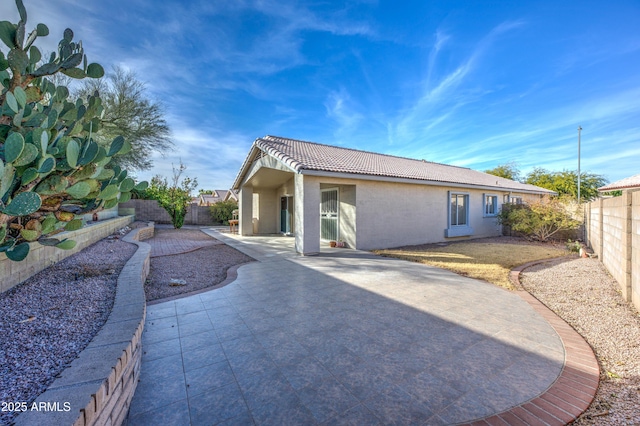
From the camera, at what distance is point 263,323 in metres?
4.04

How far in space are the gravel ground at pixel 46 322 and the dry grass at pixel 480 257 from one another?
781 centimetres

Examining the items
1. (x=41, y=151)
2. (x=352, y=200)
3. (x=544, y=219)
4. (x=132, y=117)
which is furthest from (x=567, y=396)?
(x=132, y=117)

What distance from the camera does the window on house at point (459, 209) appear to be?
576 inches

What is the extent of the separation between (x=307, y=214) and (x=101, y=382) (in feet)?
26.4

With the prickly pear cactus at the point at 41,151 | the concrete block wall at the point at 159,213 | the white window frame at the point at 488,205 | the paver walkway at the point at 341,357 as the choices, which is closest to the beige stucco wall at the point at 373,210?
the white window frame at the point at 488,205

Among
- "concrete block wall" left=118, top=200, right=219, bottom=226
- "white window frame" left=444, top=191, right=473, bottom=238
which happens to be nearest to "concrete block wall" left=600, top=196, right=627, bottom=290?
"white window frame" left=444, top=191, right=473, bottom=238

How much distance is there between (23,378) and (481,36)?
1447 cm

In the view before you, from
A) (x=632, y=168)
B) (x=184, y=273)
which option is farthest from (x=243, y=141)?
(x=632, y=168)

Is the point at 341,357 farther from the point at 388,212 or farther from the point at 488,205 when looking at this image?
the point at 488,205

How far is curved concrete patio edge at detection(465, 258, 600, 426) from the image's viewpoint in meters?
2.25

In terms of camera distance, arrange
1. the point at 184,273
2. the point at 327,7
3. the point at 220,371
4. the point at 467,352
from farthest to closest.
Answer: the point at 327,7 < the point at 184,273 < the point at 467,352 < the point at 220,371

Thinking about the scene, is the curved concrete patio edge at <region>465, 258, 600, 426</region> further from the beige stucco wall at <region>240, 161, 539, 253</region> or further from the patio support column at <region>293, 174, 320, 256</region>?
the beige stucco wall at <region>240, 161, 539, 253</region>

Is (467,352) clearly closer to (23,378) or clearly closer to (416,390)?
(416,390)

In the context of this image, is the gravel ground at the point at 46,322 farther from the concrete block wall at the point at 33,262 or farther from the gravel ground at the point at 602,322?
the gravel ground at the point at 602,322
